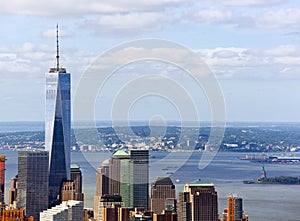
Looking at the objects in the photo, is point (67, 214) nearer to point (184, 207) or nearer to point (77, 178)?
point (184, 207)

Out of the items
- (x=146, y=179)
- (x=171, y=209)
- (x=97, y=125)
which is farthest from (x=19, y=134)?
(x=97, y=125)

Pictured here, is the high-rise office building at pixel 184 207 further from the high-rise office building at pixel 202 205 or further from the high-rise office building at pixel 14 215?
the high-rise office building at pixel 14 215

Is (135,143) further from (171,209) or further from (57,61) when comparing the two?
(57,61)

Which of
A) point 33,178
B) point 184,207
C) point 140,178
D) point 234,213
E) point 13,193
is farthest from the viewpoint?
point 33,178

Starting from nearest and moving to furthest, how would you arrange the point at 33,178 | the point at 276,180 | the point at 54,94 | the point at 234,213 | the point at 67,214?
the point at 67,214 < the point at 234,213 < the point at 33,178 < the point at 54,94 < the point at 276,180

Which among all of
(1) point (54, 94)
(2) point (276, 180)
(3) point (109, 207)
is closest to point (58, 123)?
(1) point (54, 94)

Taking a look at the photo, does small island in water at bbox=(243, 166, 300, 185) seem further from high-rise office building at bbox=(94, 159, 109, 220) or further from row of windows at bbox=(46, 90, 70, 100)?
row of windows at bbox=(46, 90, 70, 100)
